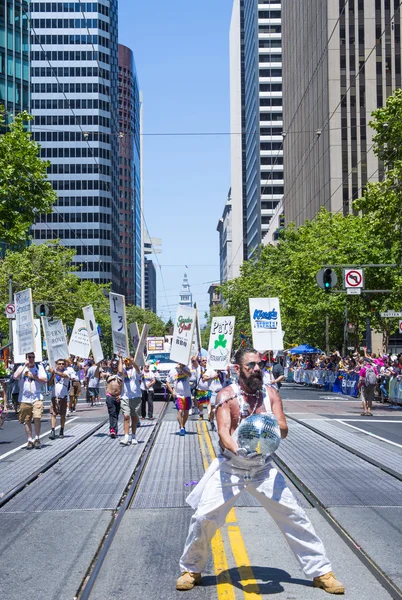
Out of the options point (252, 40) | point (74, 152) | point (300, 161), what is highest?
point (252, 40)

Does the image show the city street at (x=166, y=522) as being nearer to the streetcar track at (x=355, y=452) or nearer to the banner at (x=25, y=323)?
the streetcar track at (x=355, y=452)

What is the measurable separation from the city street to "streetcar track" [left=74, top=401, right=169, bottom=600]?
2cm

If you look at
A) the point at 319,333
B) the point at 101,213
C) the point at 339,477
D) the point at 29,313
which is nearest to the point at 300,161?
the point at 319,333

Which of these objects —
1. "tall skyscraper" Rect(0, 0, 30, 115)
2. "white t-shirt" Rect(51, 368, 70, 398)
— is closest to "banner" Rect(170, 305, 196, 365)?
"white t-shirt" Rect(51, 368, 70, 398)

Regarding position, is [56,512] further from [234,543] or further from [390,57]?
[390,57]

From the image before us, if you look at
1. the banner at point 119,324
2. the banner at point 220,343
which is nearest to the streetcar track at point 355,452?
the banner at point 220,343

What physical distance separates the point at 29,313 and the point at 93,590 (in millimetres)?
15314

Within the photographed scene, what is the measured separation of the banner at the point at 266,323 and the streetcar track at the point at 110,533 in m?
14.8

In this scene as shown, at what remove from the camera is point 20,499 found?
434 inches

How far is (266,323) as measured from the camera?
30.4 m

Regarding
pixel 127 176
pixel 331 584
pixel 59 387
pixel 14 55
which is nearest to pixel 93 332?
pixel 59 387

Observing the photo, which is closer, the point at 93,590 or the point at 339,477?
the point at 93,590

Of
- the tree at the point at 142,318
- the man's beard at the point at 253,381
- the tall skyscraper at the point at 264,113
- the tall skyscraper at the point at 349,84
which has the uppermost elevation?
the tall skyscraper at the point at 264,113

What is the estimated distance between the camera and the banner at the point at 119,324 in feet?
61.4
